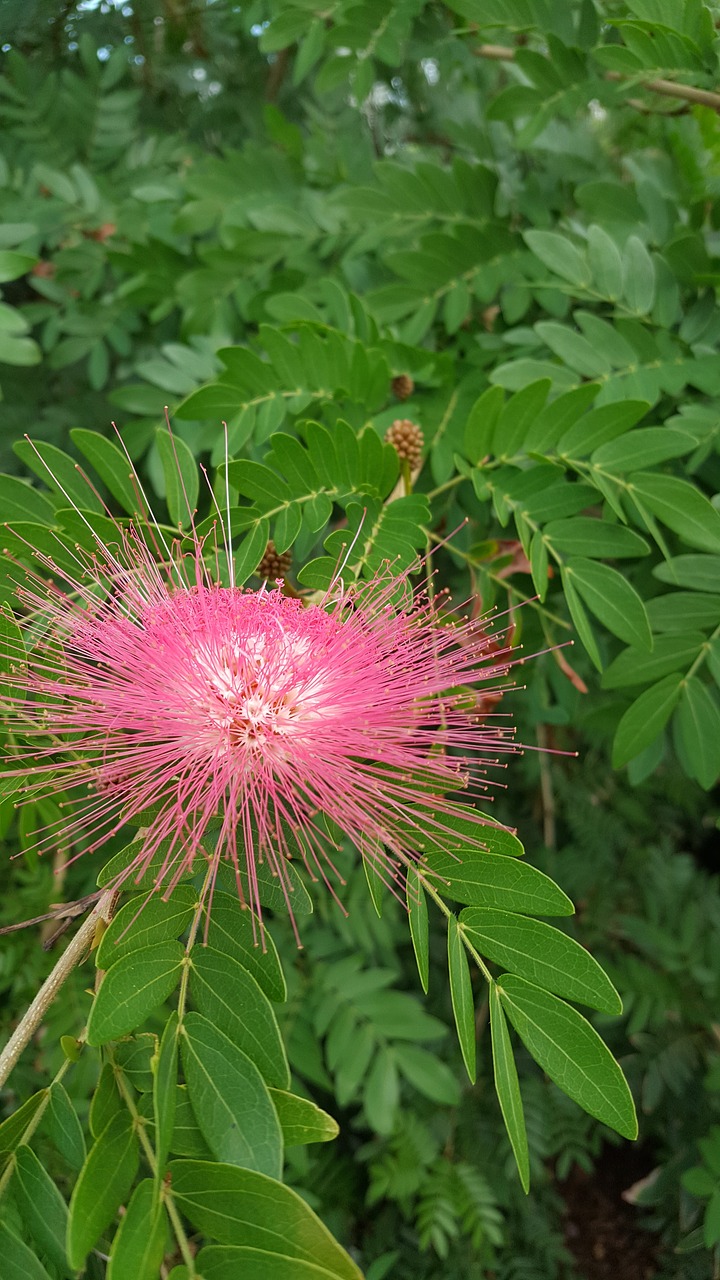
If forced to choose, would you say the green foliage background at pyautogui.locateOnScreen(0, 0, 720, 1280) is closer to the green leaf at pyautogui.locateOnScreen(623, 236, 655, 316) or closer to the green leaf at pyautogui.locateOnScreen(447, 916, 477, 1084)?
the green leaf at pyautogui.locateOnScreen(623, 236, 655, 316)

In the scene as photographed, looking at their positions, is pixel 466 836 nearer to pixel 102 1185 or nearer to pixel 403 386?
pixel 102 1185

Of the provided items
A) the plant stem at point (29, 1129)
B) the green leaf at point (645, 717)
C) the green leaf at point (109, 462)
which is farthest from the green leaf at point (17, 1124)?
the green leaf at point (645, 717)

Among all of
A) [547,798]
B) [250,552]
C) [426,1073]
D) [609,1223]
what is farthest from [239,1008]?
[609,1223]

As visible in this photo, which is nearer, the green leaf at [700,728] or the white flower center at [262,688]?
the white flower center at [262,688]

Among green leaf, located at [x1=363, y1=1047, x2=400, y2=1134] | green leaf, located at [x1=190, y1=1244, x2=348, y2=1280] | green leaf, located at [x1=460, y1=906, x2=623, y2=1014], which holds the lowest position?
green leaf, located at [x1=363, y1=1047, x2=400, y2=1134]

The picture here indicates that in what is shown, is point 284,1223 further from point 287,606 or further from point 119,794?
point 287,606

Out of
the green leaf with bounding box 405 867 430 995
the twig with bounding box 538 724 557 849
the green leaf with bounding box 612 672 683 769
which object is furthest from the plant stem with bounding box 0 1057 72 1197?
the twig with bounding box 538 724 557 849

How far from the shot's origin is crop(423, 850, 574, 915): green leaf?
903 millimetres

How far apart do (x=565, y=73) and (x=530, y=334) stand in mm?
427

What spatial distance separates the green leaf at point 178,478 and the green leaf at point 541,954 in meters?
0.61

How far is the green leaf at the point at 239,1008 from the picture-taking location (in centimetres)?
82

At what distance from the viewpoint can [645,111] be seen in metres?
1.70

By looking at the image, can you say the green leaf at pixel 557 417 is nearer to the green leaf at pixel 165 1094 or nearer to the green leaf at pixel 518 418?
the green leaf at pixel 518 418

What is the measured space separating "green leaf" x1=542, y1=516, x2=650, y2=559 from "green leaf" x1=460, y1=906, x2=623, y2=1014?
513 millimetres
